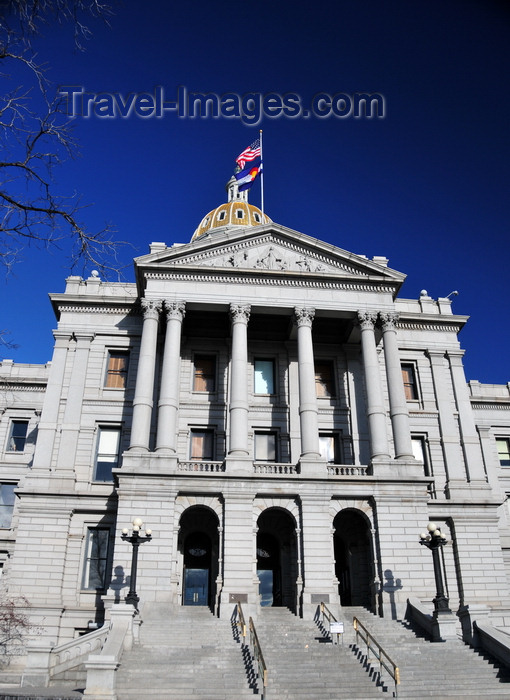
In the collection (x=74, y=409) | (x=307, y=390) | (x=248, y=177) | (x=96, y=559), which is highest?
(x=248, y=177)

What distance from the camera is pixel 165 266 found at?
113 feet

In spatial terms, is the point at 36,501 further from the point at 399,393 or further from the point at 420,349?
the point at 420,349

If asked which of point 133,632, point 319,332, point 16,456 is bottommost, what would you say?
point 133,632

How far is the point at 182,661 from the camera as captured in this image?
20938 millimetres

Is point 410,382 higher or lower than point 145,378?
higher

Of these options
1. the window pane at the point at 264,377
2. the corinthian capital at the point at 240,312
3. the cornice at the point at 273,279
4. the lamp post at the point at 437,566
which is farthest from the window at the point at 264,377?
the lamp post at the point at 437,566

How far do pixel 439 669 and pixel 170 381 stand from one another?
690 inches

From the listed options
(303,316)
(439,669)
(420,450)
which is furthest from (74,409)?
(439,669)

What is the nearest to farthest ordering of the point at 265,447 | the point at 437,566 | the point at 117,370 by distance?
the point at 437,566 < the point at 265,447 < the point at 117,370

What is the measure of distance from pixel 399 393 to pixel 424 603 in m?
10.4

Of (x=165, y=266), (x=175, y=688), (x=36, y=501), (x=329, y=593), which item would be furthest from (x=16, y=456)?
(x=175, y=688)

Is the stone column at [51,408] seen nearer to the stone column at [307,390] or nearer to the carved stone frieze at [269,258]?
the carved stone frieze at [269,258]

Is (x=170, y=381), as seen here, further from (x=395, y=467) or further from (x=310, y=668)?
(x=310, y=668)

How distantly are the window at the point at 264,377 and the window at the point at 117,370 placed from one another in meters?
7.42
